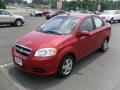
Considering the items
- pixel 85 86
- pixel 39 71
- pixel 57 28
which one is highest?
pixel 57 28

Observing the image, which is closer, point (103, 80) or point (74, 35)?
point (103, 80)

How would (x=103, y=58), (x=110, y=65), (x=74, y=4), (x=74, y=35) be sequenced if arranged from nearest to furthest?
(x=74, y=35), (x=110, y=65), (x=103, y=58), (x=74, y=4)

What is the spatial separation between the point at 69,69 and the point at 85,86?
0.83m

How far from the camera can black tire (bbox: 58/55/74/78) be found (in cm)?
532

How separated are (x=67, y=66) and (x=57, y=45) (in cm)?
76

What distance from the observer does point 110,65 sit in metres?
6.60

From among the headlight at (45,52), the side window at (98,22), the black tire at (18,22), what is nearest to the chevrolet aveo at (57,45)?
the headlight at (45,52)

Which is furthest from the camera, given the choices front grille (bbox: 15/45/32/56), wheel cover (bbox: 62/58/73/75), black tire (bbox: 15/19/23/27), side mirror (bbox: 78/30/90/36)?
black tire (bbox: 15/19/23/27)

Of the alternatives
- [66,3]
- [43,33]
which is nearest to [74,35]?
[43,33]

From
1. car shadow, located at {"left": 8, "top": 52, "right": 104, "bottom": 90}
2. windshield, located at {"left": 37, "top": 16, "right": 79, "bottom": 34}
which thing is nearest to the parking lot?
car shadow, located at {"left": 8, "top": 52, "right": 104, "bottom": 90}

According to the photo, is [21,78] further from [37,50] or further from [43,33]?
[43,33]

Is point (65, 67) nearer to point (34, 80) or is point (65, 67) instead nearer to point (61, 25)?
point (34, 80)

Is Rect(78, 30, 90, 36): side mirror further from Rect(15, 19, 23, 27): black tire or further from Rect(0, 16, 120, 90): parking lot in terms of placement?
Rect(15, 19, 23, 27): black tire

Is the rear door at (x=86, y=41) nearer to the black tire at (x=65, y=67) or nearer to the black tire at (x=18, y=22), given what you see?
the black tire at (x=65, y=67)
